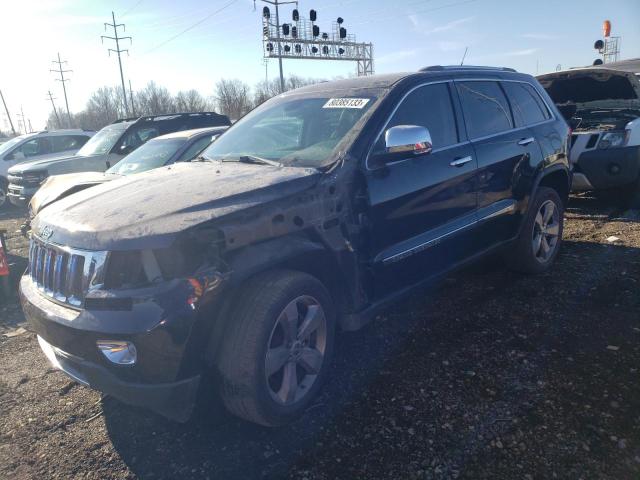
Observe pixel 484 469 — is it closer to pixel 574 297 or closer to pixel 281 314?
pixel 281 314

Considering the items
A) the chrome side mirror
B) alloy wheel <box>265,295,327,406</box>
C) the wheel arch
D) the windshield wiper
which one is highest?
the chrome side mirror

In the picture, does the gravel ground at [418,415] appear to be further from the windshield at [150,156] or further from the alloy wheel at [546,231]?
the windshield at [150,156]

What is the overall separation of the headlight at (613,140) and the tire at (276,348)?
222 inches

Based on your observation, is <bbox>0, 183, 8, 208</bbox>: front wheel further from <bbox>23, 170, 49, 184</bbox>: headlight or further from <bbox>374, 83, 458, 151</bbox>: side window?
<bbox>374, 83, 458, 151</bbox>: side window

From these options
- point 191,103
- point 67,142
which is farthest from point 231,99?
point 67,142

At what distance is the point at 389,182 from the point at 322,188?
0.53m

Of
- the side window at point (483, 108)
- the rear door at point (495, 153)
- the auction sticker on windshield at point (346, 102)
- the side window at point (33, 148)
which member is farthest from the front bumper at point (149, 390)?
the side window at point (33, 148)

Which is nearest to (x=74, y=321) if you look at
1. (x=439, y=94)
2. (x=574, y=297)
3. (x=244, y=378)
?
(x=244, y=378)

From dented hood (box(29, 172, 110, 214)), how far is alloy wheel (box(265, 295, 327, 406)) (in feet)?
15.1

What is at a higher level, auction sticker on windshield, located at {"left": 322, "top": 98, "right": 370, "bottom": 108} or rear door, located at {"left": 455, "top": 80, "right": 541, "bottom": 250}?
auction sticker on windshield, located at {"left": 322, "top": 98, "right": 370, "bottom": 108}

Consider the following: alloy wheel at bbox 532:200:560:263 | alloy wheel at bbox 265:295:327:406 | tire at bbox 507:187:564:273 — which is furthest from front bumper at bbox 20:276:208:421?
alloy wheel at bbox 532:200:560:263

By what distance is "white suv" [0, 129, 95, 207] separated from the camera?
44.2 ft

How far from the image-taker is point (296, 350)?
9.18 feet

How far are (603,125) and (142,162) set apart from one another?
6666 millimetres
